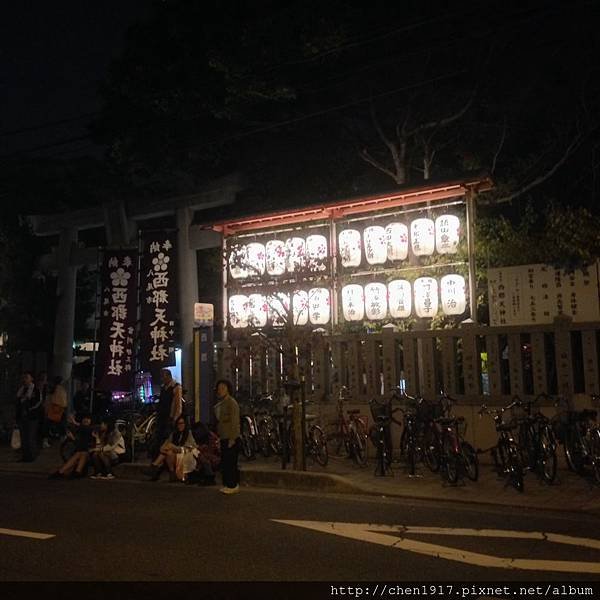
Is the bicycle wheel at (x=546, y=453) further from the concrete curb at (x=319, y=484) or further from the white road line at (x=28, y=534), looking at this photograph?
the white road line at (x=28, y=534)

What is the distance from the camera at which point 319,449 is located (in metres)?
13.2

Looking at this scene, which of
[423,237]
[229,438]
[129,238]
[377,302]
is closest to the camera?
[229,438]

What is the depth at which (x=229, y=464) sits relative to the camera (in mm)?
11180

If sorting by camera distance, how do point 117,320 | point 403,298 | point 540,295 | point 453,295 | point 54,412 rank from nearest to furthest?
1. point 540,295
2. point 453,295
3. point 403,298
4. point 54,412
5. point 117,320

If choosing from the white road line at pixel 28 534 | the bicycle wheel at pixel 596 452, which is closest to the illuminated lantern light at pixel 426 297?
the bicycle wheel at pixel 596 452

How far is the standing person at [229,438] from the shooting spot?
11.1 metres

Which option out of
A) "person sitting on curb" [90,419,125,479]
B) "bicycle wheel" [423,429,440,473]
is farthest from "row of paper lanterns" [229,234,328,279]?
"bicycle wheel" [423,429,440,473]

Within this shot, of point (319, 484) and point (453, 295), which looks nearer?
point (319, 484)

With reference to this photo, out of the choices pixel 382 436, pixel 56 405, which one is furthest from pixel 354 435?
pixel 56 405

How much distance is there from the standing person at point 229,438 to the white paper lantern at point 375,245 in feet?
22.1

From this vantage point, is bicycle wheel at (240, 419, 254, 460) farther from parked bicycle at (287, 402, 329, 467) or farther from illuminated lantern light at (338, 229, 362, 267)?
illuminated lantern light at (338, 229, 362, 267)

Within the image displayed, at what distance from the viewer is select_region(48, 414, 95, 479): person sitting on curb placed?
42.8 ft

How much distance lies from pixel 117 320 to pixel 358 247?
644cm

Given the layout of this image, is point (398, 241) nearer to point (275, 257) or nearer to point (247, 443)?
point (275, 257)
